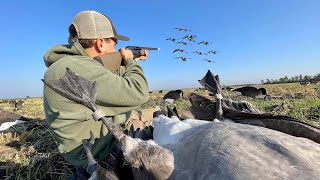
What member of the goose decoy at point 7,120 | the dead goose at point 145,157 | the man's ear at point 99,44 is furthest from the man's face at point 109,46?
the goose decoy at point 7,120

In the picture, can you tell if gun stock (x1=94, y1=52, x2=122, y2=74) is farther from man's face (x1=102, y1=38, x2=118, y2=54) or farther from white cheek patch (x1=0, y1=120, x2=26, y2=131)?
white cheek patch (x1=0, y1=120, x2=26, y2=131)

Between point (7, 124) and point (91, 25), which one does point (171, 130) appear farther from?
point (7, 124)

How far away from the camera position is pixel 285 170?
1604 millimetres

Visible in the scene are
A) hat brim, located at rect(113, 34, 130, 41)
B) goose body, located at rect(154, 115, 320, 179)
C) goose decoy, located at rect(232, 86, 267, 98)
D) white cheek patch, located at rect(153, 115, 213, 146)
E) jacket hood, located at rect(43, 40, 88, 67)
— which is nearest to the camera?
goose body, located at rect(154, 115, 320, 179)

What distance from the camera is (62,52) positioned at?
345cm

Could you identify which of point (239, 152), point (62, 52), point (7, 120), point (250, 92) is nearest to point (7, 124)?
point (7, 120)

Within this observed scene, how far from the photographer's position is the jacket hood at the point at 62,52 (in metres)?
3.41

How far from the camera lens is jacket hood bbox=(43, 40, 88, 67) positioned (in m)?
3.41

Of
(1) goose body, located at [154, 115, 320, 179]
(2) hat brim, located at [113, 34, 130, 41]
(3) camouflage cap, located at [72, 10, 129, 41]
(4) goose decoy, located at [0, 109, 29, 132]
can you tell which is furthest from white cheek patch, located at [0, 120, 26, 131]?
(1) goose body, located at [154, 115, 320, 179]

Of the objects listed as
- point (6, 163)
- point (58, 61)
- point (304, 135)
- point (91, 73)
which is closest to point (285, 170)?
point (304, 135)

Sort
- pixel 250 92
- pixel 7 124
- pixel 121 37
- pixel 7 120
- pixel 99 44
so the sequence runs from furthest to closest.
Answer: pixel 250 92, pixel 7 120, pixel 7 124, pixel 121 37, pixel 99 44

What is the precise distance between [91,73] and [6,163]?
10.5ft

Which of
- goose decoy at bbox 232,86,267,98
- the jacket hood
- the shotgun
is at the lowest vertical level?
goose decoy at bbox 232,86,267,98

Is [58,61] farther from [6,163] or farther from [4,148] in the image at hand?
[4,148]
